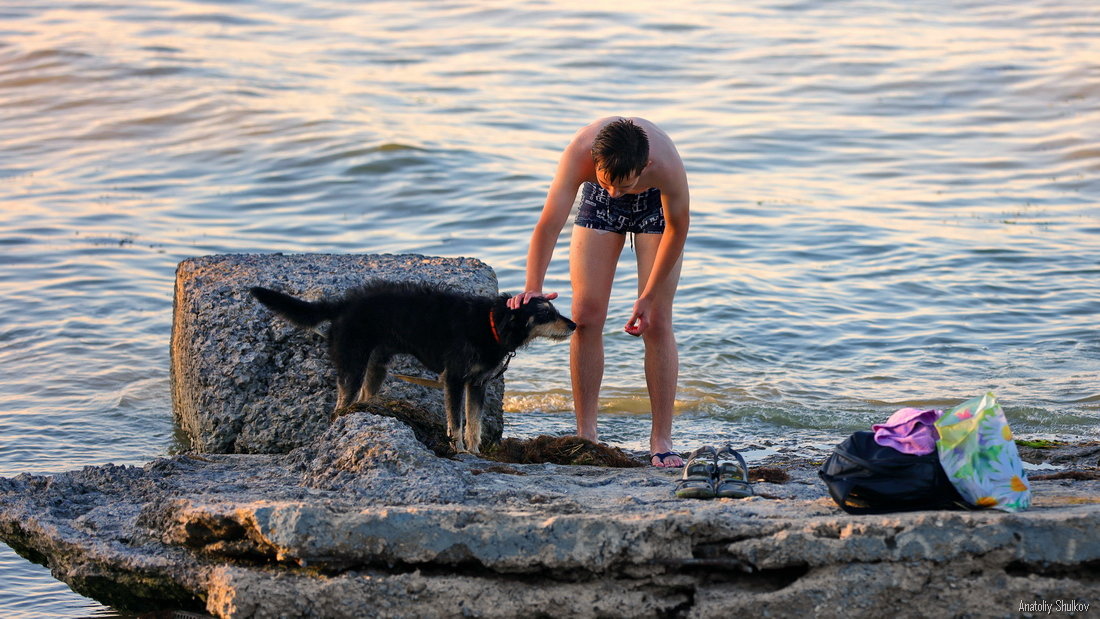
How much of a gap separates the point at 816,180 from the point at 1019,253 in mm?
3357

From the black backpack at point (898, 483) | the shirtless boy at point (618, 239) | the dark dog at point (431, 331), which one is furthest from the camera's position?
the dark dog at point (431, 331)

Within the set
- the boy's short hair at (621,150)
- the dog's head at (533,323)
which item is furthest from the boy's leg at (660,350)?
the boy's short hair at (621,150)

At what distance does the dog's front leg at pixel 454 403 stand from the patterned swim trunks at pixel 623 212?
1164 mm

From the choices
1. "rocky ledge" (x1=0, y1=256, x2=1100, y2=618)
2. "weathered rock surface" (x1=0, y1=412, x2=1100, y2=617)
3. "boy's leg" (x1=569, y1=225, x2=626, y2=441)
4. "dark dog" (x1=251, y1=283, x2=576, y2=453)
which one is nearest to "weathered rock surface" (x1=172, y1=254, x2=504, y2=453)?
"dark dog" (x1=251, y1=283, x2=576, y2=453)

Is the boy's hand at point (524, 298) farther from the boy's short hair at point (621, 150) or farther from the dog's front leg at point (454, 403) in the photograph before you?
the boy's short hair at point (621, 150)

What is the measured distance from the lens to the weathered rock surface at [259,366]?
→ 659 centimetres

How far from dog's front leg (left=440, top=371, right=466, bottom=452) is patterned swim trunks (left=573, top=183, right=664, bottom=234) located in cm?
116

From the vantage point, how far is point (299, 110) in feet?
58.8

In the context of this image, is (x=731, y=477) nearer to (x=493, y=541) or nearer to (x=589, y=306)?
(x=493, y=541)

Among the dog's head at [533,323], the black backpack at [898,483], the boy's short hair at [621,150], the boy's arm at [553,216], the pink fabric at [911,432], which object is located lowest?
the black backpack at [898,483]

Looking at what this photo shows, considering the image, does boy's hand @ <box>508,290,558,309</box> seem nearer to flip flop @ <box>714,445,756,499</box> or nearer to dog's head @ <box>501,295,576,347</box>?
dog's head @ <box>501,295,576,347</box>

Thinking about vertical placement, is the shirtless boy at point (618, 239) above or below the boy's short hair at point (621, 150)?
below

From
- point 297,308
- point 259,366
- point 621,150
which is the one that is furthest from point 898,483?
point 259,366

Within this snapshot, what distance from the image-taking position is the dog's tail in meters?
6.11
